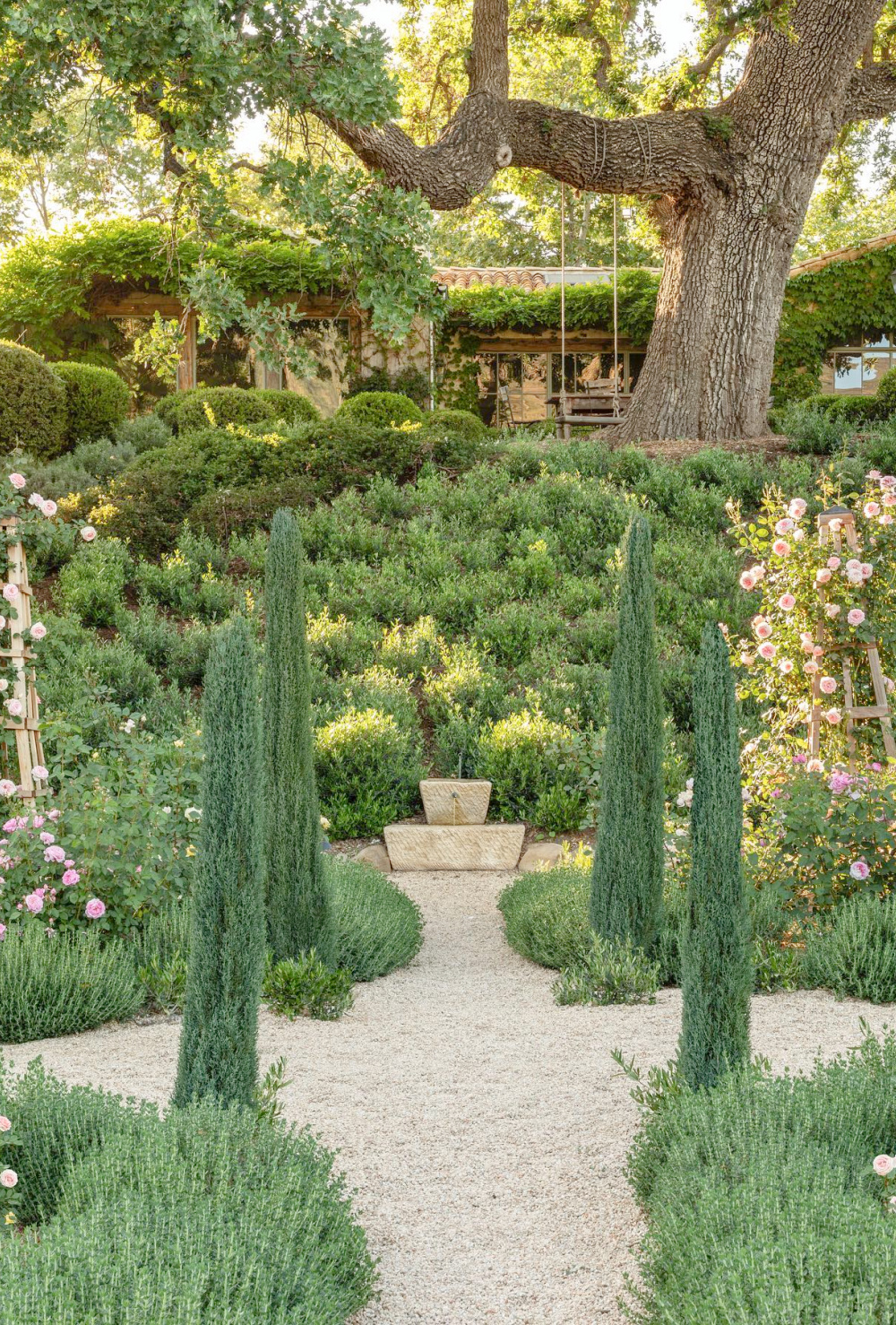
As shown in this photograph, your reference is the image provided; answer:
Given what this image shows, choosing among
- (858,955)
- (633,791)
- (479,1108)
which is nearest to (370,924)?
(633,791)

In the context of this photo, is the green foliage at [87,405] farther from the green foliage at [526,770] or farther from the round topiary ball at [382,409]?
the green foliage at [526,770]

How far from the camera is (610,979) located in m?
5.11

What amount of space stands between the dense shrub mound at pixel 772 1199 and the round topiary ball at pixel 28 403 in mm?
11938

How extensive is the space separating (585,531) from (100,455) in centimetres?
544

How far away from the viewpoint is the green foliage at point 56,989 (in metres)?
4.53

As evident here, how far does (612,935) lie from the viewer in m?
5.28

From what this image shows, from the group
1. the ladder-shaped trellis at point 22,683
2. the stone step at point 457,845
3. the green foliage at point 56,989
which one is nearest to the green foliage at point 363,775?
the stone step at point 457,845

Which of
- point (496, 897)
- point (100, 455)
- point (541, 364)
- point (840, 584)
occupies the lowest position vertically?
point (496, 897)

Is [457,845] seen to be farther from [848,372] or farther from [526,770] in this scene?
[848,372]

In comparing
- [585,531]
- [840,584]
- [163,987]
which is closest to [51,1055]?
[163,987]

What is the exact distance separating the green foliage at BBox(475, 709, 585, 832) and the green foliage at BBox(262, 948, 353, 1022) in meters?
3.01

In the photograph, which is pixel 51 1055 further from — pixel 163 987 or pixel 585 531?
pixel 585 531

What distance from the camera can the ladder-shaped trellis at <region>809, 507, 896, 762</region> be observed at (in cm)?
607

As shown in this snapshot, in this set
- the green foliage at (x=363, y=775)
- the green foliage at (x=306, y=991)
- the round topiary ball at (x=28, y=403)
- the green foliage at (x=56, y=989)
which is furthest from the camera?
the round topiary ball at (x=28, y=403)
